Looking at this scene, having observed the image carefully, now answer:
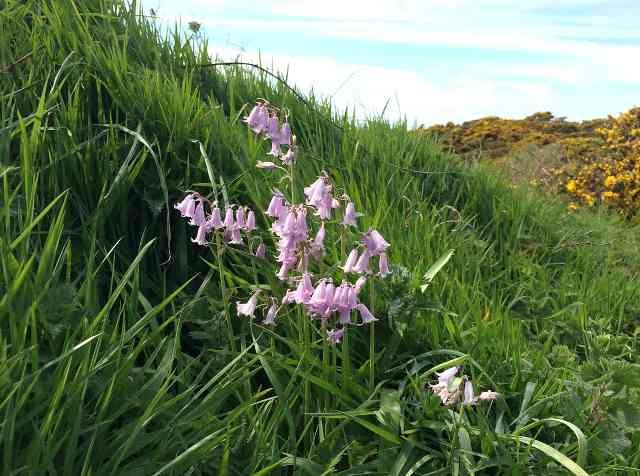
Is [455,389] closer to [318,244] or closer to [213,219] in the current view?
[318,244]

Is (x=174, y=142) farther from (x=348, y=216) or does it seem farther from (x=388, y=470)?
(x=388, y=470)

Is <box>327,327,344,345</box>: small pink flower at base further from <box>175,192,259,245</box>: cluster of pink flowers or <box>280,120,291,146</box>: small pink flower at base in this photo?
<box>280,120,291,146</box>: small pink flower at base

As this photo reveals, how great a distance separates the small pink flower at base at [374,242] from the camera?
7.55ft

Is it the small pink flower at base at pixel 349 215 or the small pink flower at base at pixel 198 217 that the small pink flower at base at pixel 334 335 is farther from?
the small pink flower at base at pixel 198 217

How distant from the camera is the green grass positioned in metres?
2.09

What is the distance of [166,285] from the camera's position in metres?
3.20

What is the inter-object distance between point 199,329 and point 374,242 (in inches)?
40.5

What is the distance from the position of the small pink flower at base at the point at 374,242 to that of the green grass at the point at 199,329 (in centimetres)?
44

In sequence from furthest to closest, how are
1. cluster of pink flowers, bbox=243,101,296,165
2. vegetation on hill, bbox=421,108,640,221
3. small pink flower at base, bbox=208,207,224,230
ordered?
vegetation on hill, bbox=421,108,640,221 < cluster of pink flowers, bbox=243,101,296,165 < small pink flower at base, bbox=208,207,224,230

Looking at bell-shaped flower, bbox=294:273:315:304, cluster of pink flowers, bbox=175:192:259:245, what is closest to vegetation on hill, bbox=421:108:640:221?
cluster of pink flowers, bbox=175:192:259:245

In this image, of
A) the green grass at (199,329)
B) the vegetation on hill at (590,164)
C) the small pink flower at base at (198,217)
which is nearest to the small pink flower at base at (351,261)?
the green grass at (199,329)

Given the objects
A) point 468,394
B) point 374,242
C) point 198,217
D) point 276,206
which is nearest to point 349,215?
point 374,242

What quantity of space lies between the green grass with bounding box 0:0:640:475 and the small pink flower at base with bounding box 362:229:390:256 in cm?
44

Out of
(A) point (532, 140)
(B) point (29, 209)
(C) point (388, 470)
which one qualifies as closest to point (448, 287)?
(C) point (388, 470)
